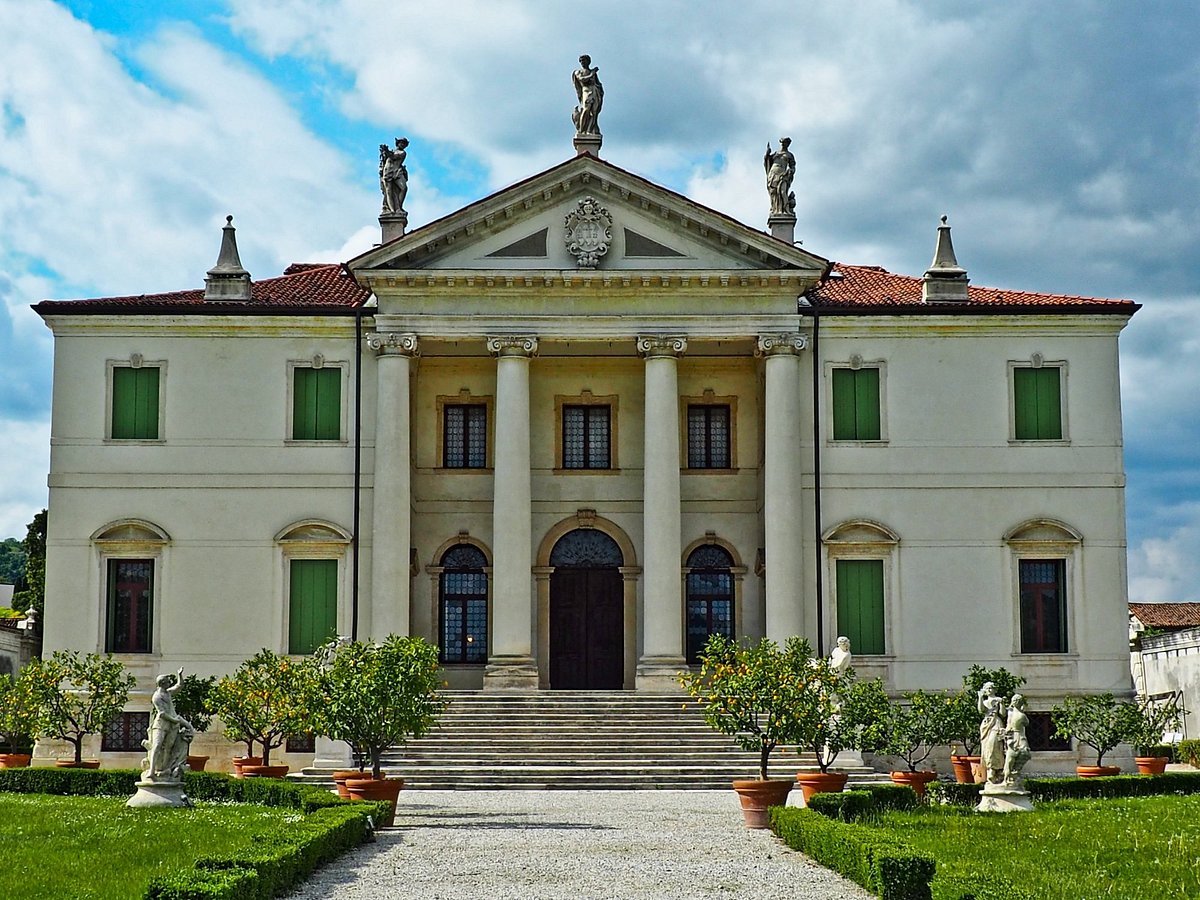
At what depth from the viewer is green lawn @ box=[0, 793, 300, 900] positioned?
15000mm

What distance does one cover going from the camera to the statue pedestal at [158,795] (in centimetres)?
2289

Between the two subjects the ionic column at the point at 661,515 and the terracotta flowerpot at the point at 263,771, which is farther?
the ionic column at the point at 661,515

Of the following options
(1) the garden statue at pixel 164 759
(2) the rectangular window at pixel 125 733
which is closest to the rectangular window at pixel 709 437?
(2) the rectangular window at pixel 125 733

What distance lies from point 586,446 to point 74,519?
464 inches

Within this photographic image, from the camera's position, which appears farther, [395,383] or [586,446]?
[586,446]

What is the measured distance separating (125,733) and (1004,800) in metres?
20.5

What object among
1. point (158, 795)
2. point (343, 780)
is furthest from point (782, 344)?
point (158, 795)

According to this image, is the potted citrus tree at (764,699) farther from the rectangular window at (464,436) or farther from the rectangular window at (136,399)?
the rectangular window at (136,399)

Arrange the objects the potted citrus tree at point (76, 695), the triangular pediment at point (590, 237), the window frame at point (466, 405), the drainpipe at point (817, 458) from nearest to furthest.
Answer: the potted citrus tree at point (76, 695) → the triangular pediment at point (590, 237) → the drainpipe at point (817, 458) → the window frame at point (466, 405)

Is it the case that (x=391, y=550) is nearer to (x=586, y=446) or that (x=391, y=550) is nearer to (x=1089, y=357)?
(x=586, y=446)

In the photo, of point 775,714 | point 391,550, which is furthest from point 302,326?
point 775,714

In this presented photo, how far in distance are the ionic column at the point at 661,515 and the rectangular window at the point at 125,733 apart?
10840 millimetres

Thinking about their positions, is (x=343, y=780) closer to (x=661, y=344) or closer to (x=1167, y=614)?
(x=661, y=344)

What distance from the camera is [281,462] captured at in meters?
36.9
